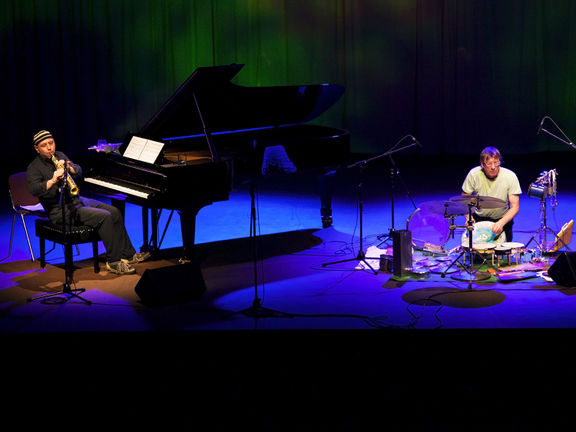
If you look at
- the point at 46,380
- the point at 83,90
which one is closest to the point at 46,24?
the point at 83,90

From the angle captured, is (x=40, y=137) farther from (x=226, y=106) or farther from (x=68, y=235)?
(x=226, y=106)

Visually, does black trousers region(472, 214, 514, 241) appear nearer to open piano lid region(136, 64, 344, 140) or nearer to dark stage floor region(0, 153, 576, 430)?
dark stage floor region(0, 153, 576, 430)

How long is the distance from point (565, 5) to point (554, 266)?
836 cm

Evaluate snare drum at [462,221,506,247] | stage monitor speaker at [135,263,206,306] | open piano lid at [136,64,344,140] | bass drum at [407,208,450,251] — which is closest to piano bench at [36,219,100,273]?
stage monitor speaker at [135,263,206,306]

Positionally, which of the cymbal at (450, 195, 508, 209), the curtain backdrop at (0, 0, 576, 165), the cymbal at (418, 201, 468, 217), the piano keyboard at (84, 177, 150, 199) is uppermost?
the curtain backdrop at (0, 0, 576, 165)

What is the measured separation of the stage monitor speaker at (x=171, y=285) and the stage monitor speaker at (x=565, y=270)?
108 inches

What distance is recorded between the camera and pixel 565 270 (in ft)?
19.1

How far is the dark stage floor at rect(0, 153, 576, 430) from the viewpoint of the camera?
167 inches

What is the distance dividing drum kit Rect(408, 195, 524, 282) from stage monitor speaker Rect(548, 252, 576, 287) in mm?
459

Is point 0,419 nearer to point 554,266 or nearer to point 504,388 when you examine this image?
point 504,388

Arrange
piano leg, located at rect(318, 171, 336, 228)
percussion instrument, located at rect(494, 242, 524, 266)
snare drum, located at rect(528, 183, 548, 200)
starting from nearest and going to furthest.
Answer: percussion instrument, located at rect(494, 242, 524, 266), snare drum, located at rect(528, 183, 548, 200), piano leg, located at rect(318, 171, 336, 228)

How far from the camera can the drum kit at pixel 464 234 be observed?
5.98 m

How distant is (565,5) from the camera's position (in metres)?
12.8

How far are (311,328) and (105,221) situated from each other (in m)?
2.44
